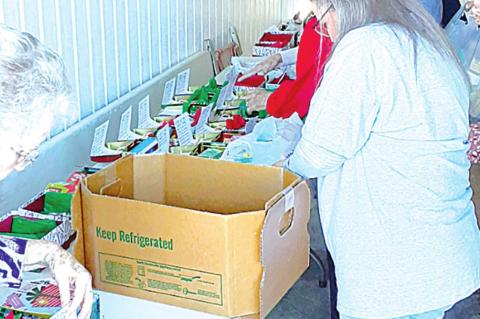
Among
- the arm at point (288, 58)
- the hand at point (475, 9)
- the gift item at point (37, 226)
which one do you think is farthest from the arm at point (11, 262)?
the hand at point (475, 9)

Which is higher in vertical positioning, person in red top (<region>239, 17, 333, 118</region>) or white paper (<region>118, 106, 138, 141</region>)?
person in red top (<region>239, 17, 333, 118</region>)

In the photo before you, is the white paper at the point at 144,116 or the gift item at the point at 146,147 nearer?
the gift item at the point at 146,147

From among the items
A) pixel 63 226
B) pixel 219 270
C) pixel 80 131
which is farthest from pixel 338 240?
pixel 80 131

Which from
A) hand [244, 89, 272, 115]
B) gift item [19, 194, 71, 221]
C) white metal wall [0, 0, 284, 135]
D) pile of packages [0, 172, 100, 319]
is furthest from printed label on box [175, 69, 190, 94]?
gift item [19, 194, 71, 221]

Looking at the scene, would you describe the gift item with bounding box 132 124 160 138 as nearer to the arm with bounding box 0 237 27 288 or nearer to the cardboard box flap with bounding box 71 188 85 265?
the cardboard box flap with bounding box 71 188 85 265

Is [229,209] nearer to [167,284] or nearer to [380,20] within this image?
[167,284]

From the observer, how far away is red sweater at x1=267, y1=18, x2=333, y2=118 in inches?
95.5

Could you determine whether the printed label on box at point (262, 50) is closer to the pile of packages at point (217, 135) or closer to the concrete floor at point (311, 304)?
the pile of packages at point (217, 135)

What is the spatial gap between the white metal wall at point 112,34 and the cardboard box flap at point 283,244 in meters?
0.97

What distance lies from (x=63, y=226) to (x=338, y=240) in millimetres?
619

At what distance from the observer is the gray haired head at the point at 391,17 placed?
5.24 feet

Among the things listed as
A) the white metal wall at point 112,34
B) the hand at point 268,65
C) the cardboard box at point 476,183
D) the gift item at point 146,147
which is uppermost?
the white metal wall at point 112,34

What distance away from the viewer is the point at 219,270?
157 centimetres

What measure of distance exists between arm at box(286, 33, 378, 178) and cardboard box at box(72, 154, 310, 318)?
136 mm
